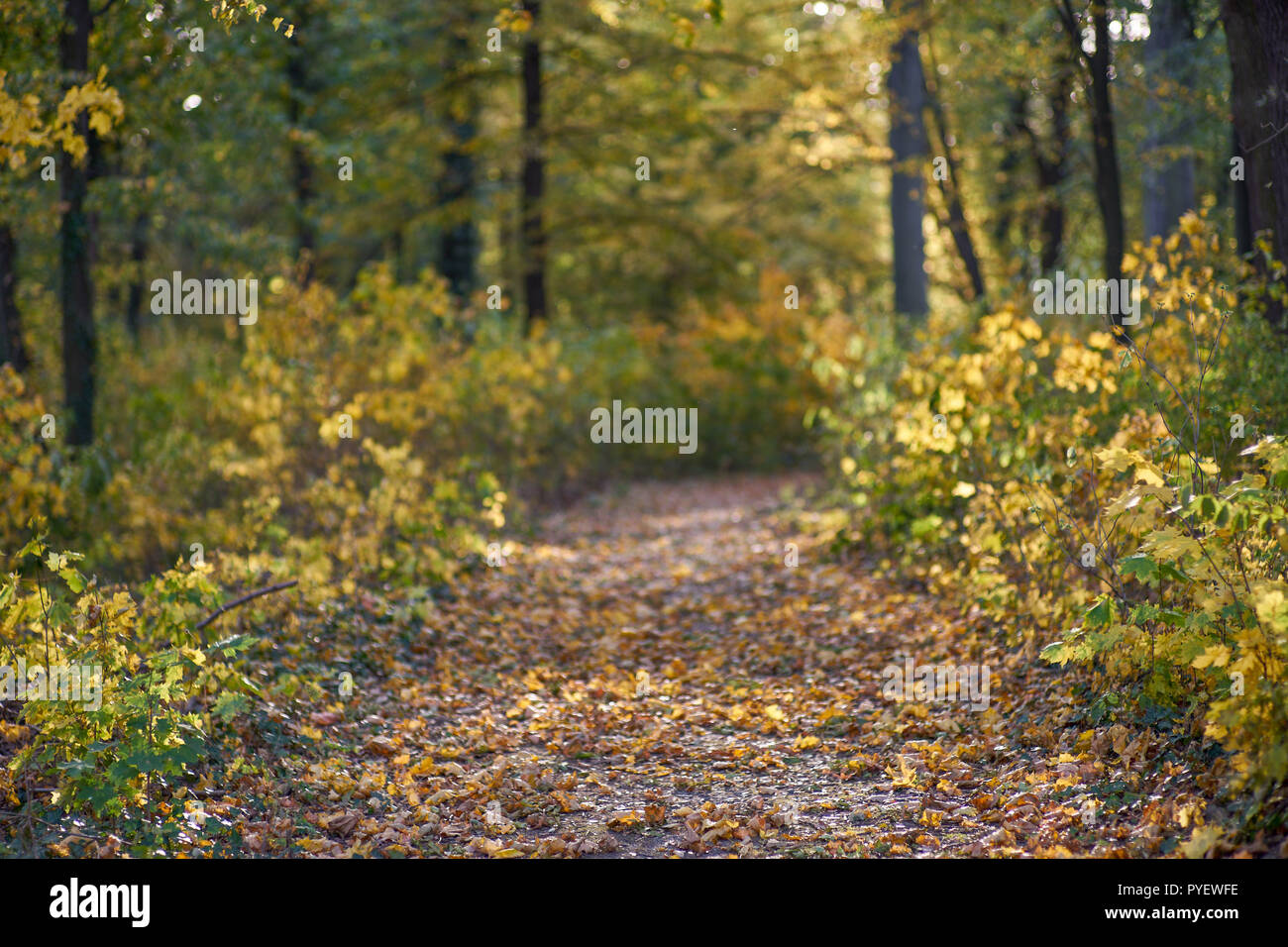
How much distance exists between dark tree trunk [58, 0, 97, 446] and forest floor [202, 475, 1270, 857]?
10.9ft

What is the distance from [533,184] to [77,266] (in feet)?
29.4

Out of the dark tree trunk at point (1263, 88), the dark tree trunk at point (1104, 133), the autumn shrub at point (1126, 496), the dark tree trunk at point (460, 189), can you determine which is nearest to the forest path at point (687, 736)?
the autumn shrub at point (1126, 496)

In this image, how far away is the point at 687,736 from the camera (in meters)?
5.88

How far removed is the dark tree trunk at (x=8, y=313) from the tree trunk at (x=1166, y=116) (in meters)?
9.50

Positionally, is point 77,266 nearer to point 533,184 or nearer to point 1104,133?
point 1104,133

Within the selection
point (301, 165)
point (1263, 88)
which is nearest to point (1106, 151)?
point (1263, 88)

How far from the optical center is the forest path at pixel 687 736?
4523 millimetres

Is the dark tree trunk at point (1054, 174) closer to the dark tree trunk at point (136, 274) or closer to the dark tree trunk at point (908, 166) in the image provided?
the dark tree trunk at point (908, 166)

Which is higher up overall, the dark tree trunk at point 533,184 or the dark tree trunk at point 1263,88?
the dark tree trunk at point 533,184

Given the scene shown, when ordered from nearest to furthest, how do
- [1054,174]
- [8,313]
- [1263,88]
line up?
[1263,88] → [8,313] → [1054,174]

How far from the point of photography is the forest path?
4523 millimetres

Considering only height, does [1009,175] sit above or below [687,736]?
above

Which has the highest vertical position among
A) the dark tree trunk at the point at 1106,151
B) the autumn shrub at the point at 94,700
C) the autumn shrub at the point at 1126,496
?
the dark tree trunk at the point at 1106,151

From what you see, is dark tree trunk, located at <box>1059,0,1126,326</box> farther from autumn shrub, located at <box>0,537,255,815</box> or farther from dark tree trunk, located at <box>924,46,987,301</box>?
autumn shrub, located at <box>0,537,255,815</box>
